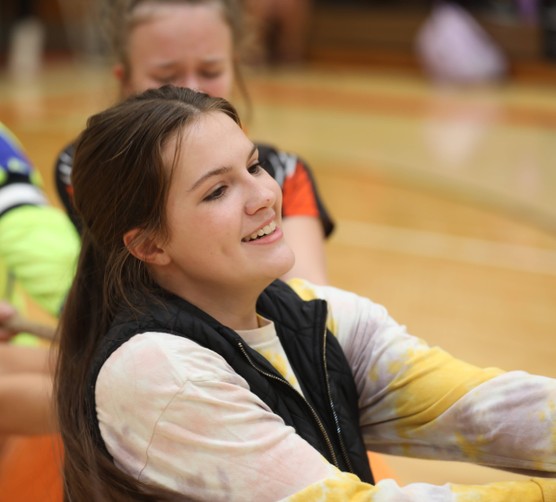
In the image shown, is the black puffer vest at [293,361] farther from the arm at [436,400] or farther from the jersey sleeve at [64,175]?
the jersey sleeve at [64,175]

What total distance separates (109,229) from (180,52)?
2.24 ft

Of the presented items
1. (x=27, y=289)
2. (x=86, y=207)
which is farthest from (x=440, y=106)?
(x=86, y=207)

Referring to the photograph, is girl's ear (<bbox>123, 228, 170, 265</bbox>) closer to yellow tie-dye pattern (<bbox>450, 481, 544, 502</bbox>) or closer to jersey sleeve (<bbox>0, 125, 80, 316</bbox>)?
yellow tie-dye pattern (<bbox>450, 481, 544, 502</bbox>)

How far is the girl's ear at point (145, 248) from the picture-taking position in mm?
977

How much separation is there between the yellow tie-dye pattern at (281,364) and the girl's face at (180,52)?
2.27 feet

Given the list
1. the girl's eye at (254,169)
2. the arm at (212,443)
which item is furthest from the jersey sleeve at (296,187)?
the arm at (212,443)

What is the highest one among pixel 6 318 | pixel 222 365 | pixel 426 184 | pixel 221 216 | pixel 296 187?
pixel 221 216

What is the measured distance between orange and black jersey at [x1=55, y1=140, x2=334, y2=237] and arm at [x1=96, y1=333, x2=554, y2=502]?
75 centimetres

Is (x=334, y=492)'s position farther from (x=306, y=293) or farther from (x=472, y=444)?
(x=306, y=293)

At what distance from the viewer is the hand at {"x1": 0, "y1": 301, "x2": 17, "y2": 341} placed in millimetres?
1452

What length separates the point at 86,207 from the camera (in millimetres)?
1013

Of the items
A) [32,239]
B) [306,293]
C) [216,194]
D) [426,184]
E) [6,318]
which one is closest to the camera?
[216,194]

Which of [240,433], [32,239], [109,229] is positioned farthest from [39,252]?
[240,433]

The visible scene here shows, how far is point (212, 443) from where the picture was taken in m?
0.86
